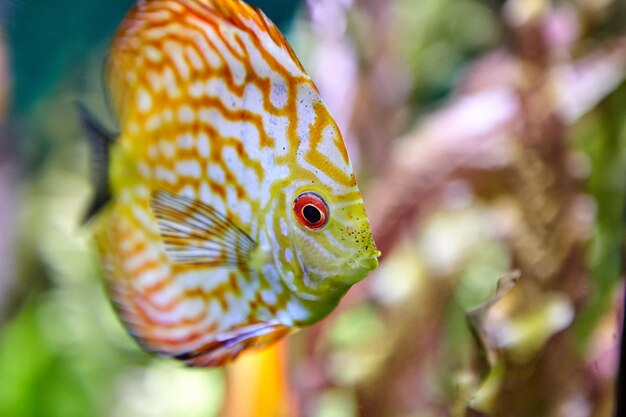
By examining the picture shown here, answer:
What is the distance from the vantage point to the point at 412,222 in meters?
0.74

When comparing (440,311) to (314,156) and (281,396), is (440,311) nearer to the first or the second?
(281,396)

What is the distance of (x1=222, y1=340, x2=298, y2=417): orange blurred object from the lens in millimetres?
603

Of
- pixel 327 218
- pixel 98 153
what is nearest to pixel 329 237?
pixel 327 218

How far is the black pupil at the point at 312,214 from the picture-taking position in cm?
47

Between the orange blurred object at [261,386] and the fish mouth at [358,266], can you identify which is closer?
the fish mouth at [358,266]

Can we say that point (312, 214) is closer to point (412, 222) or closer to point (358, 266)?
point (358, 266)

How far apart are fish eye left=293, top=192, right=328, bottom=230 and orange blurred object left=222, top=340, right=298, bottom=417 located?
0.59 feet

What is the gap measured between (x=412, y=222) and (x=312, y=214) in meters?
0.29

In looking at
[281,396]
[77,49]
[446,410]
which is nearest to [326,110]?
[77,49]

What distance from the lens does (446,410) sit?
30.3 inches

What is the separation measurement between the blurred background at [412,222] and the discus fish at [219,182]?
0.10ft

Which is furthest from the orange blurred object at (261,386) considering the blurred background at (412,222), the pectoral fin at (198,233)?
the pectoral fin at (198,233)

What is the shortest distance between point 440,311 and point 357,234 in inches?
13.4

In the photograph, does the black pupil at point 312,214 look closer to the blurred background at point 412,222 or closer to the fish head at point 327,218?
the fish head at point 327,218
